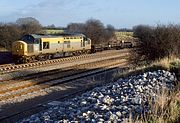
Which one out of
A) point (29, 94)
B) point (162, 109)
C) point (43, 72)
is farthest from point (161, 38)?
point (162, 109)

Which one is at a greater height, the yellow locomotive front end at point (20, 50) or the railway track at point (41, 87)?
the yellow locomotive front end at point (20, 50)

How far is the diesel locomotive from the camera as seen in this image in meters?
35.8

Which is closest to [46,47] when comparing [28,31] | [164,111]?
[28,31]

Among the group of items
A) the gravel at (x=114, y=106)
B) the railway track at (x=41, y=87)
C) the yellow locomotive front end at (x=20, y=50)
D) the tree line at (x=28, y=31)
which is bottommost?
the railway track at (x=41, y=87)

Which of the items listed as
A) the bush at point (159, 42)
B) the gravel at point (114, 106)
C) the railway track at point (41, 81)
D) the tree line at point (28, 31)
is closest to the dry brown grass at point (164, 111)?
the gravel at point (114, 106)

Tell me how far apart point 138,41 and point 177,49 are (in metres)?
4.48

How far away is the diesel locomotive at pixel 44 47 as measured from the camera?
117 feet

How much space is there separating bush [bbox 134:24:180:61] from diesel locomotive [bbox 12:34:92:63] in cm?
1054

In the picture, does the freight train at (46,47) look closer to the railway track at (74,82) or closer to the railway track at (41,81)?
the railway track at (41,81)

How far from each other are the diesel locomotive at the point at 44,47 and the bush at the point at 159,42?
10.5 metres

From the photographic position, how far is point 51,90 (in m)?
22.8

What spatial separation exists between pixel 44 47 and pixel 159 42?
12703mm

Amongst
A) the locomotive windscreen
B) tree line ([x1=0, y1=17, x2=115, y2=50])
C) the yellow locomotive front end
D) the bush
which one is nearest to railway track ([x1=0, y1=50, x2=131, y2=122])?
the bush

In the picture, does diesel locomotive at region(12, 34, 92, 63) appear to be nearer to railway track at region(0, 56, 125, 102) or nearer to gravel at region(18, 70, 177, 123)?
railway track at region(0, 56, 125, 102)
